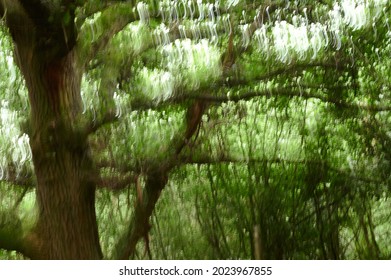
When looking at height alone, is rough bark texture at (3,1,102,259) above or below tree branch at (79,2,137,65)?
below

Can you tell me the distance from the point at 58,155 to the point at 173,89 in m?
0.50

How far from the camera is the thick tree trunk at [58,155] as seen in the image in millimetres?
2986

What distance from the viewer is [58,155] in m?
2.99

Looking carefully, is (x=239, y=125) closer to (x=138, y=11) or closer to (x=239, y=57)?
(x=239, y=57)

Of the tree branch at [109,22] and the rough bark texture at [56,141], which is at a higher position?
the tree branch at [109,22]

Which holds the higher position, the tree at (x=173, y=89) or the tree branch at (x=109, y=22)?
the tree branch at (x=109, y=22)

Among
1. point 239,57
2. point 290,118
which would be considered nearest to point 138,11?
point 239,57

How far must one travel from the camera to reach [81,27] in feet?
9.82

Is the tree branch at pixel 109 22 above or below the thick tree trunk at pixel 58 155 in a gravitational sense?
above

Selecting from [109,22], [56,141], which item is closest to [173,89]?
[109,22]

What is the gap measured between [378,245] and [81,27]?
54.0 inches

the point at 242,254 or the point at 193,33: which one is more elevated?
the point at 193,33

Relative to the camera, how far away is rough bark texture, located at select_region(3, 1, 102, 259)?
298 cm

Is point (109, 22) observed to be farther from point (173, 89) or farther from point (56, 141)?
point (56, 141)
